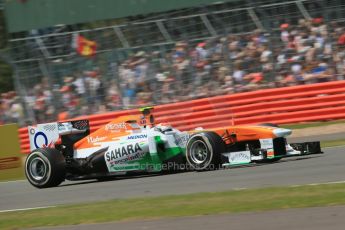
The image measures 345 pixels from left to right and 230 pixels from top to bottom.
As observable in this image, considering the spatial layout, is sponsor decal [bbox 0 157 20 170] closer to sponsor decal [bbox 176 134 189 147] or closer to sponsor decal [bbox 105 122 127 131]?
sponsor decal [bbox 105 122 127 131]

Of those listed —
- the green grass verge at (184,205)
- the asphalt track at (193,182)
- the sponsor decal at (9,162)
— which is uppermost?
the sponsor decal at (9,162)

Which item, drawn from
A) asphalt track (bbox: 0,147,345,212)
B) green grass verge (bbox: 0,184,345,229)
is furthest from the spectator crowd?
green grass verge (bbox: 0,184,345,229)

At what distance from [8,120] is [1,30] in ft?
40.0

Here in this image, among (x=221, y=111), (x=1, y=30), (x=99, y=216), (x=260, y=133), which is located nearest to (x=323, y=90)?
(x=221, y=111)

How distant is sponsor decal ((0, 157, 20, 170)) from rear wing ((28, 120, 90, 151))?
94.8 inches

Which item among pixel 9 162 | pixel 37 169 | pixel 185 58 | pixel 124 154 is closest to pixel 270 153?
pixel 124 154

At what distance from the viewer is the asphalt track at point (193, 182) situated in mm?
9766

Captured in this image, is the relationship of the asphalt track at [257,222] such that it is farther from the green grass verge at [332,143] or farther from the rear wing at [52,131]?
the green grass verge at [332,143]

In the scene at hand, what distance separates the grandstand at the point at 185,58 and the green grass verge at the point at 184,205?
974cm

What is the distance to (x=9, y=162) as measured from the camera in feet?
50.7

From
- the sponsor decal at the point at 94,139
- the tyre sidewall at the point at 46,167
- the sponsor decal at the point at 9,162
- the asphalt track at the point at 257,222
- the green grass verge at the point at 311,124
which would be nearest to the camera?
the asphalt track at the point at 257,222

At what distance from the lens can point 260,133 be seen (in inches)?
456

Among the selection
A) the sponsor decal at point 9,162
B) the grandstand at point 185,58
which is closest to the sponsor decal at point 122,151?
the sponsor decal at point 9,162

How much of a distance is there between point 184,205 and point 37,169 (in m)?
5.10
